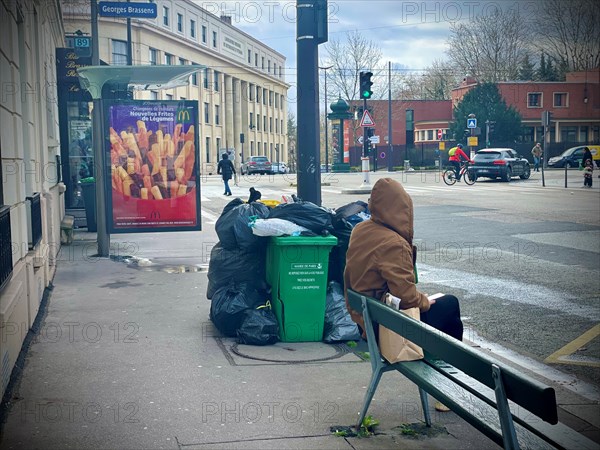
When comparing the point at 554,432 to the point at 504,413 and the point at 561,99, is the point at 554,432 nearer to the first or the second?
the point at 504,413

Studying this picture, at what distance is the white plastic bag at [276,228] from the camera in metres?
6.51

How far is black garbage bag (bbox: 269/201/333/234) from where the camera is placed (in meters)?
6.62

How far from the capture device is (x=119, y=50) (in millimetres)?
58406

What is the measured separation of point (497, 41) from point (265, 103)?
30387 millimetres

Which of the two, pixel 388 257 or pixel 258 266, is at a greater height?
pixel 388 257

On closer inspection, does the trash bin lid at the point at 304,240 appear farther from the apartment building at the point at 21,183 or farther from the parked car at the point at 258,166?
the parked car at the point at 258,166

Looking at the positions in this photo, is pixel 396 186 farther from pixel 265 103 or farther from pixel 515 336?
pixel 265 103

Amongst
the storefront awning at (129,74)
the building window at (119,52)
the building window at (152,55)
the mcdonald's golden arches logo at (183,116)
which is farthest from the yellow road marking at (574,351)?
the building window at (152,55)

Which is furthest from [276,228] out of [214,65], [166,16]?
[214,65]

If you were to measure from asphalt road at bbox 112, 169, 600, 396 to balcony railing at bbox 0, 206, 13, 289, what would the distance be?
406cm

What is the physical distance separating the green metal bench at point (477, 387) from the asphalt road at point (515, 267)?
5.90ft

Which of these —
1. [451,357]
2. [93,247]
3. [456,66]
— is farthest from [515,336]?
[456,66]

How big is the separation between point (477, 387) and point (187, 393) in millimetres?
2100

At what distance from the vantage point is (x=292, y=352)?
6238mm
